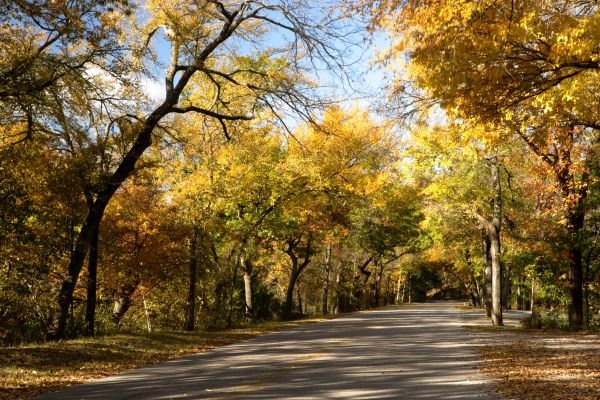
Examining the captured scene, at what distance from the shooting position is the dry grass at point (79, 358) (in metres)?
8.20

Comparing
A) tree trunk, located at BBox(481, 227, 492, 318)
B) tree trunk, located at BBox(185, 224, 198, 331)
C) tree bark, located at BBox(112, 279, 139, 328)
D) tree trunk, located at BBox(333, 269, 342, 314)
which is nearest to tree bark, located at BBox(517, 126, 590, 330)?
tree trunk, located at BBox(481, 227, 492, 318)

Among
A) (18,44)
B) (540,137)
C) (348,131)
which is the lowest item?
(540,137)

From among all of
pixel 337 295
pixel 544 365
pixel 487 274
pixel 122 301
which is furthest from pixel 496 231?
pixel 337 295

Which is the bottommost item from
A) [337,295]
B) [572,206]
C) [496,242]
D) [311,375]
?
[337,295]

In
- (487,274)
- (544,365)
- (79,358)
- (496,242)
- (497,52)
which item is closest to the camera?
(497,52)

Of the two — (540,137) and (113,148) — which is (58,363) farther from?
(540,137)

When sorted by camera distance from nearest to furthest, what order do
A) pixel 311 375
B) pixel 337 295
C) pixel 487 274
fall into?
pixel 311 375 < pixel 487 274 < pixel 337 295

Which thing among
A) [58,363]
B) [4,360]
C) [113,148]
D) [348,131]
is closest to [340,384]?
[58,363]

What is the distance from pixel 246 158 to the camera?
21234 millimetres

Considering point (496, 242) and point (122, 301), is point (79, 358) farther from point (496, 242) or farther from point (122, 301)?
point (496, 242)

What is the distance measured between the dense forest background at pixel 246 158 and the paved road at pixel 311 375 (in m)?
4.46

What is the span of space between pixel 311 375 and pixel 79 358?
513 cm

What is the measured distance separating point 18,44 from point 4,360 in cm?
607

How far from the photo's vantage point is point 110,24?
33.1 ft
